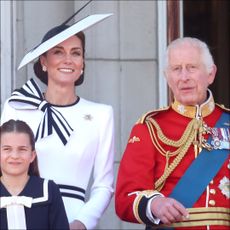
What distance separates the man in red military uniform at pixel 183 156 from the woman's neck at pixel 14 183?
0.42m

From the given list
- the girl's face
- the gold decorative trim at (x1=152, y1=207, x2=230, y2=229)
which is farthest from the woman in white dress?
the gold decorative trim at (x1=152, y1=207, x2=230, y2=229)

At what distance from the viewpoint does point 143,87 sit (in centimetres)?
603

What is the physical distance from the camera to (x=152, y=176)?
14.4 ft

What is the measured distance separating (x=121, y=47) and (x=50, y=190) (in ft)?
6.36

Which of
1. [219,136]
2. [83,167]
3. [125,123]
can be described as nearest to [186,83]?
[219,136]

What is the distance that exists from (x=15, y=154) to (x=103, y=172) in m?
0.52

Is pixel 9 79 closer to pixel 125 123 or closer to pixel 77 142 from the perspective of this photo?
pixel 125 123

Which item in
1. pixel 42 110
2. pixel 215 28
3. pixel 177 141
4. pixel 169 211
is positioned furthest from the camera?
pixel 215 28

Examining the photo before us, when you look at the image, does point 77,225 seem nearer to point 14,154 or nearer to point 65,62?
point 14,154

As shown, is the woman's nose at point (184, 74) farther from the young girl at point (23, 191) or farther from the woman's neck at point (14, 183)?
the woman's neck at point (14, 183)

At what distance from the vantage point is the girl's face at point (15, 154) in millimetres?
4176

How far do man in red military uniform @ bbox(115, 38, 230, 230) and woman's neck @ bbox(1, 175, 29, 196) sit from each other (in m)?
0.42

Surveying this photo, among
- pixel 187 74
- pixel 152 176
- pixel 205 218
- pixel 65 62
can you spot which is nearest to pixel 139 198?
pixel 152 176

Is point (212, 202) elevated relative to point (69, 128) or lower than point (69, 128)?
lower
